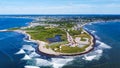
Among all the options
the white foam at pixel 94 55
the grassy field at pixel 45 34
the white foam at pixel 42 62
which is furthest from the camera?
the grassy field at pixel 45 34

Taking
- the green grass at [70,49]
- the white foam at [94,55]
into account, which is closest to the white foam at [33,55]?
the green grass at [70,49]

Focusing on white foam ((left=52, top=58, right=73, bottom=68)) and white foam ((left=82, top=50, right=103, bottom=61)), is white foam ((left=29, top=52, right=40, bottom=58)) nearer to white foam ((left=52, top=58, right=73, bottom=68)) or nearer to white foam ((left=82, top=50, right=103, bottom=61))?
white foam ((left=52, top=58, right=73, bottom=68))

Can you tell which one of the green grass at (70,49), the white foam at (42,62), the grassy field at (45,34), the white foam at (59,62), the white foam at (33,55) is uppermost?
the green grass at (70,49)

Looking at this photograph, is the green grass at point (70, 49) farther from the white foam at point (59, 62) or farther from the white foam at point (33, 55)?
the white foam at point (33, 55)

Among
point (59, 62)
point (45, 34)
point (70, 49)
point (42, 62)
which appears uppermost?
point (70, 49)

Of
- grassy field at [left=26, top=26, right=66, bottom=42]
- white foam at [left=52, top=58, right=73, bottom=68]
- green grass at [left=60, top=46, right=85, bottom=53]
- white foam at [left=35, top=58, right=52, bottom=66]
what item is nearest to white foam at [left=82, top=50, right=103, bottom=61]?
green grass at [left=60, top=46, right=85, bottom=53]

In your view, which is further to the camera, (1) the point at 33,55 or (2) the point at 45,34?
(2) the point at 45,34

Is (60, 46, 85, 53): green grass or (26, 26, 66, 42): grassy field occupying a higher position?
(60, 46, 85, 53): green grass

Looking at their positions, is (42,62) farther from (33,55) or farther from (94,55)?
(94,55)

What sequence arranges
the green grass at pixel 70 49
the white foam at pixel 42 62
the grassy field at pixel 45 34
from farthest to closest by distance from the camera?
the grassy field at pixel 45 34
the green grass at pixel 70 49
the white foam at pixel 42 62

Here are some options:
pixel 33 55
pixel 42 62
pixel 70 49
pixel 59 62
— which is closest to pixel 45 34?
pixel 70 49

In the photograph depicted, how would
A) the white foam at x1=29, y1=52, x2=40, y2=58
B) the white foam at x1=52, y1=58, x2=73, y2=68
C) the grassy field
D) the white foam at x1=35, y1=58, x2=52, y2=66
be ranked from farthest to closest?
the grassy field
the white foam at x1=29, y1=52, x2=40, y2=58
the white foam at x1=35, y1=58, x2=52, y2=66
the white foam at x1=52, y1=58, x2=73, y2=68

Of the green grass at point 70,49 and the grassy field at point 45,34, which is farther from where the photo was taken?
the grassy field at point 45,34

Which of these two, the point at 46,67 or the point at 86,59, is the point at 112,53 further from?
the point at 46,67
